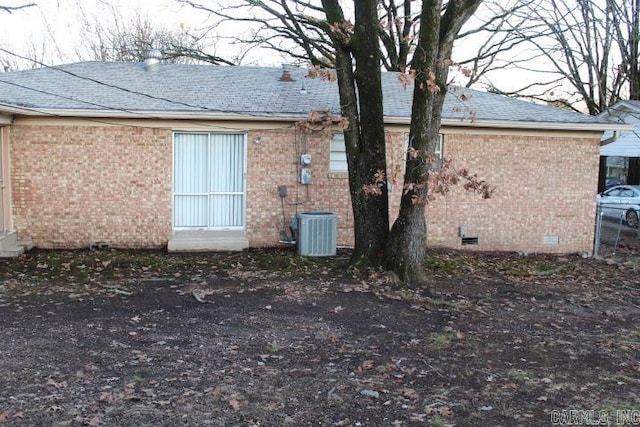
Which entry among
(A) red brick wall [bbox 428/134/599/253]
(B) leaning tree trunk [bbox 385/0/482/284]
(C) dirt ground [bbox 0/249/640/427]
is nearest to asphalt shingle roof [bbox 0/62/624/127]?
(A) red brick wall [bbox 428/134/599/253]

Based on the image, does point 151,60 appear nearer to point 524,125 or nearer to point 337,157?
point 337,157

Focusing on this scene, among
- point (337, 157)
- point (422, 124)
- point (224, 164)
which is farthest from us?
point (337, 157)

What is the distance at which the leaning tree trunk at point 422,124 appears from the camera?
9273mm

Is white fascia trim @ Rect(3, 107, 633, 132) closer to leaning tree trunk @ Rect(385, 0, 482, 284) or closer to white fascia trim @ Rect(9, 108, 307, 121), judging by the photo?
white fascia trim @ Rect(9, 108, 307, 121)

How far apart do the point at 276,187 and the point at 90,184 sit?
3.72 metres

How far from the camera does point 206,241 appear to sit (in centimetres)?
1234

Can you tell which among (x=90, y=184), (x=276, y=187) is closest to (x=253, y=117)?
(x=276, y=187)

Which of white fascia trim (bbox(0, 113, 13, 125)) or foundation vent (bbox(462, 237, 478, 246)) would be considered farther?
foundation vent (bbox(462, 237, 478, 246))

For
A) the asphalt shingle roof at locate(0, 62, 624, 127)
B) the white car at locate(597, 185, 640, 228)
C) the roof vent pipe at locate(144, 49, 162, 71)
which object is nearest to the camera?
the asphalt shingle roof at locate(0, 62, 624, 127)

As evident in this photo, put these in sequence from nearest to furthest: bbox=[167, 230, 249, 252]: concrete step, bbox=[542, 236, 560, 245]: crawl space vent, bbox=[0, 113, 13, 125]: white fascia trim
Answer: bbox=[0, 113, 13, 125]: white fascia trim → bbox=[167, 230, 249, 252]: concrete step → bbox=[542, 236, 560, 245]: crawl space vent

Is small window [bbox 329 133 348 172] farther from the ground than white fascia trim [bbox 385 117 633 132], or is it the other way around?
white fascia trim [bbox 385 117 633 132]

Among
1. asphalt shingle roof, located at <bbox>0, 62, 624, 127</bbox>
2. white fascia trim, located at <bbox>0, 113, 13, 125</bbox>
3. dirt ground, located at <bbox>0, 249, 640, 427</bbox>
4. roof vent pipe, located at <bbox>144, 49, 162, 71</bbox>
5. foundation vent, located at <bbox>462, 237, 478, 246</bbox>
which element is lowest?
dirt ground, located at <bbox>0, 249, 640, 427</bbox>

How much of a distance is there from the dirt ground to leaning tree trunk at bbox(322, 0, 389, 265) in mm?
799

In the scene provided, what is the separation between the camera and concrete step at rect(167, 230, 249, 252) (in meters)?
12.3
